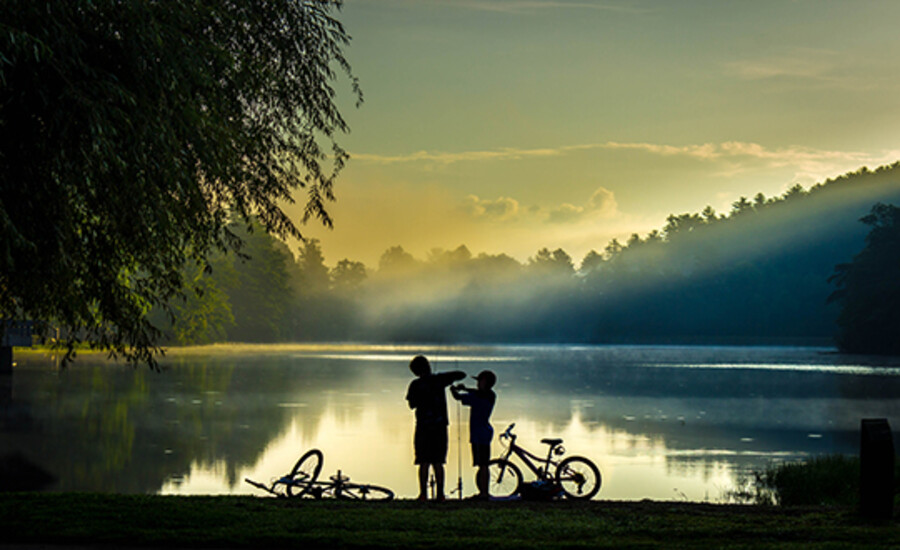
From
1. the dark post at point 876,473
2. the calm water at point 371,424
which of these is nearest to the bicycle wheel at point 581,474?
the dark post at point 876,473

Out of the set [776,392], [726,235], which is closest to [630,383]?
[776,392]

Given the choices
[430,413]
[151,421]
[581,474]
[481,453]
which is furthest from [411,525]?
[151,421]

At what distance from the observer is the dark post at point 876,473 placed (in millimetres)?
10688

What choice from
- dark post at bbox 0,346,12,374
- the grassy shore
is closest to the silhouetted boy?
the grassy shore

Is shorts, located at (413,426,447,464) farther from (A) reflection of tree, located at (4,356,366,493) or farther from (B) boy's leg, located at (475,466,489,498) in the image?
(A) reflection of tree, located at (4,356,366,493)

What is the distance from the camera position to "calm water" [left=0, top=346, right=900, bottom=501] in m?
22.4

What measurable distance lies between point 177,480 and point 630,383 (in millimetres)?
38128

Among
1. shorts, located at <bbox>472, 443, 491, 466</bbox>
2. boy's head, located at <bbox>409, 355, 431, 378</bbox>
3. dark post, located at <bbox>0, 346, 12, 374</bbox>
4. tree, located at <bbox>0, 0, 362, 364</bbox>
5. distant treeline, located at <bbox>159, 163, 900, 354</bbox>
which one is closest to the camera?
tree, located at <bbox>0, 0, 362, 364</bbox>

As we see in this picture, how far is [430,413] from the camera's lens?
12.2 meters

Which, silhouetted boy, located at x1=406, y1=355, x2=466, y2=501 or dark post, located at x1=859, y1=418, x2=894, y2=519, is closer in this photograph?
dark post, located at x1=859, y1=418, x2=894, y2=519

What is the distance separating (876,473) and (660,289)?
152 meters

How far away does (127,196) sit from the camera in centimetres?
983

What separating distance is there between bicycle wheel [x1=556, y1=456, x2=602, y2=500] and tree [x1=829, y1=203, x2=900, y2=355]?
91.9 meters

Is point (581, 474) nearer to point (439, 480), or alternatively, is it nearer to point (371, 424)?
point (439, 480)
